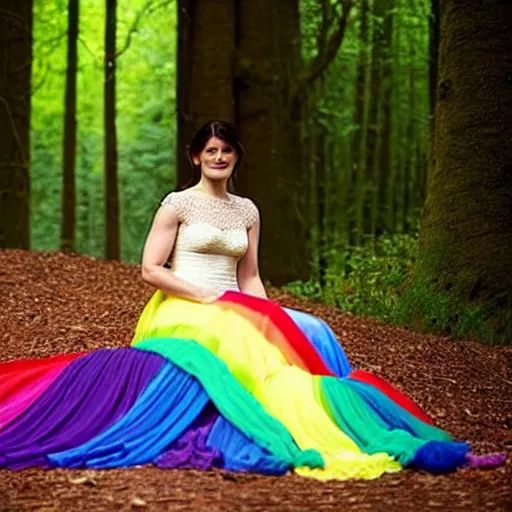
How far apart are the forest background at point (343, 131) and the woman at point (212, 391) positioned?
10.8 ft

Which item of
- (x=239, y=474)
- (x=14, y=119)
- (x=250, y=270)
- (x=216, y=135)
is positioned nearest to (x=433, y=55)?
(x=14, y=119)

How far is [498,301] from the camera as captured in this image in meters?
8.84

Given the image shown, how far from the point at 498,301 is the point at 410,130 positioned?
1522 cm

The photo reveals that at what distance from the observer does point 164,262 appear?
5973mm

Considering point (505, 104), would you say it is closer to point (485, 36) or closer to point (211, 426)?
point (485, 36)

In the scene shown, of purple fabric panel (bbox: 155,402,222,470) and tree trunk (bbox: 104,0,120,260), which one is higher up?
tree trunk (bbox: 104,0,120,260)

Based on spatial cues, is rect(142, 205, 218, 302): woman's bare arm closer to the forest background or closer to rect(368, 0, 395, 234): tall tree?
the forest background

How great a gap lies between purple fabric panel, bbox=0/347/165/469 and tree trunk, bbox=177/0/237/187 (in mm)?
6317

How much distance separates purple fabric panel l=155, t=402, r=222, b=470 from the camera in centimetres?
511

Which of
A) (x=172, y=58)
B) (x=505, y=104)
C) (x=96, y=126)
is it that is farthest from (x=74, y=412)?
(x=96, y=126)

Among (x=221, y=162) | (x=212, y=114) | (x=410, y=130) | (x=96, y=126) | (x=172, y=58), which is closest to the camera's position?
(x=221, y=162)

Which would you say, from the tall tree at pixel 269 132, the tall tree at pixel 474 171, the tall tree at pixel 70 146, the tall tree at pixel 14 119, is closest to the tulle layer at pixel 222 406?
the tall tree at pixel 474 171

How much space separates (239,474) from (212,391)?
0.51 metres

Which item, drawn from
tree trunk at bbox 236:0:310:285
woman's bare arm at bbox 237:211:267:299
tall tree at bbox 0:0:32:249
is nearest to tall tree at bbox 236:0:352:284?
tree trunk at bbox 236:0:310:285
